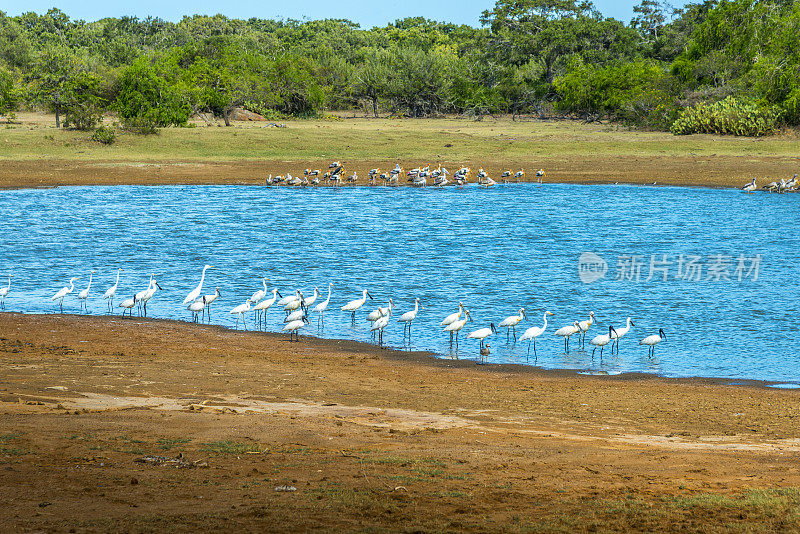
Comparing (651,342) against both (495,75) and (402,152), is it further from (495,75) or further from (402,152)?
(495,75)

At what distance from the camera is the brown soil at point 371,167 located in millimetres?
36250

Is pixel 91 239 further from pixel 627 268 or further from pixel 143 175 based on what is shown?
pixel 627 268

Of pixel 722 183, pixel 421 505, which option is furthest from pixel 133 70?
pixel 421 505

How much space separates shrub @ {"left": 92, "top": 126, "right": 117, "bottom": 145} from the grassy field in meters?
0.33

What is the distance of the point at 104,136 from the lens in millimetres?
41188

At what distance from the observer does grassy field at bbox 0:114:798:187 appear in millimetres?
37406

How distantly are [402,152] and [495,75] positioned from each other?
19.7m

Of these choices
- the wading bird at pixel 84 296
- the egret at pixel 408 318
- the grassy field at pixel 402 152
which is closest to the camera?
the egret at pixel 408 318

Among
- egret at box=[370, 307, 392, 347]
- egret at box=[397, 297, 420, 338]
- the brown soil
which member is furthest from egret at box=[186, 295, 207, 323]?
the brown soil

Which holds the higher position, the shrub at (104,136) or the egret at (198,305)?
the shrub at (104,136)

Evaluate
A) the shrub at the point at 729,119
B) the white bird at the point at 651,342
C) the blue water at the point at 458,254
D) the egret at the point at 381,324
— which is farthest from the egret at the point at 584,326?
the shrub at the point at 729,119

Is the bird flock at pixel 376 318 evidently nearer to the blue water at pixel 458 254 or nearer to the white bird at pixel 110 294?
the white bird at pixel 110 294

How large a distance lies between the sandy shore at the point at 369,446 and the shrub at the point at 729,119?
33660mm

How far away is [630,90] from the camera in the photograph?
51.0 m
